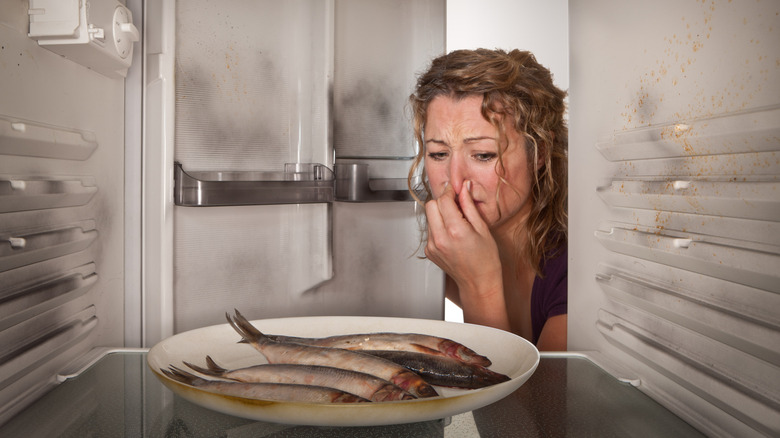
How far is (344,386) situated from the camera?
0.67 meters

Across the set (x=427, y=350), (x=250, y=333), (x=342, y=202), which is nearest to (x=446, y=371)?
(x=427, y=350)

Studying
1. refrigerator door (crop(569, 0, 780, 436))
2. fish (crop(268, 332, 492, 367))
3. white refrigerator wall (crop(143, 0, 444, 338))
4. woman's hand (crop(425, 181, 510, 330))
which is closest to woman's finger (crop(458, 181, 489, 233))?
woman's hand (crop(425, 181, 510, 330))

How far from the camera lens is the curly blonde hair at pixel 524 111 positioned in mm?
1527

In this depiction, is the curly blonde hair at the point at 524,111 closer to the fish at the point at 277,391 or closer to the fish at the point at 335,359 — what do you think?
the fish at the point at 335,359

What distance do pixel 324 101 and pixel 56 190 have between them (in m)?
0.62

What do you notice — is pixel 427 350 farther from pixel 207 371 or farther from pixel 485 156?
pixel 485 156

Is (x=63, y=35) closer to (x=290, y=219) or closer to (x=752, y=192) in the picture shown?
(x=290, y=219)

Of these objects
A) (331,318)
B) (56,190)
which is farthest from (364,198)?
(56,190)

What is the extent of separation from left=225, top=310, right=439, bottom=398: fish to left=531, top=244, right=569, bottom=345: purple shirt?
865 millimetres

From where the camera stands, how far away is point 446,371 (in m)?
0.76

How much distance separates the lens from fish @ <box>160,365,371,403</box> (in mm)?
627

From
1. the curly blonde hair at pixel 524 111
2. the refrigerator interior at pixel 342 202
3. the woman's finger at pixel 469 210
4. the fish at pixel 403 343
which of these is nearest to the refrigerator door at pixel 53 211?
the refrigerator interior at pixel 342 202

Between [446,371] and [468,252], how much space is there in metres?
0.73

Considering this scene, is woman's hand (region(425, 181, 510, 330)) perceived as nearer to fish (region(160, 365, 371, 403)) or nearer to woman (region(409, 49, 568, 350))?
woman (region(409, 49, 568, 350))
